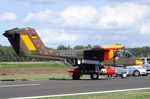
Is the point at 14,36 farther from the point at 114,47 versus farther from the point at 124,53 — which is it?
the point at 124,53

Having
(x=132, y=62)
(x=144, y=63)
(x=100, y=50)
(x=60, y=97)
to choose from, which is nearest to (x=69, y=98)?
(x=60, y=97)

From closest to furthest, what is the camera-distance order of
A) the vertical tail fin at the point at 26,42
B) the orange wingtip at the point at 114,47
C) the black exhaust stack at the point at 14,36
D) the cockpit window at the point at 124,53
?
the black exhaust stack at the point at 14,36, the vertical tail fin at the point at 26,42, the orange wingtip at the point at 114,47, the cockpit window at the point at 124,53

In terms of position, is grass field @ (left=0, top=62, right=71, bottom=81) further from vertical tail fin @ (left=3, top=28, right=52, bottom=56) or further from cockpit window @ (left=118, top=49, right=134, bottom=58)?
cockpit window @ (left=118, top=49, right=134, bottom=58)

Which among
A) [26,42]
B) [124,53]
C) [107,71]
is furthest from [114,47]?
[26,42]

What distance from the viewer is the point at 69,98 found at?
20031 millimetres

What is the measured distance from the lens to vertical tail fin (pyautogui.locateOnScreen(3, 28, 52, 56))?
127ft

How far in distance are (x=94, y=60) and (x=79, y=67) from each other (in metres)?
1.43

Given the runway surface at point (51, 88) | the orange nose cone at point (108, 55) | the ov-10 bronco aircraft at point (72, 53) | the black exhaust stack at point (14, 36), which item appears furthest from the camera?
the orange nose cone at point (108, 55)

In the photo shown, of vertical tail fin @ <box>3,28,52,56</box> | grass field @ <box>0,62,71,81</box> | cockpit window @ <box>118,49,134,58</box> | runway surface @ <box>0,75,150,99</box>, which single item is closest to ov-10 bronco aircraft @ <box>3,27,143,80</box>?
vertical tail fin @ <box>3,28,52,56</box>

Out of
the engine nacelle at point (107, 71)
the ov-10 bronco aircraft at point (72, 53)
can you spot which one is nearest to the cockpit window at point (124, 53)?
the ov-10 bronco aircraft at point (72, 53)

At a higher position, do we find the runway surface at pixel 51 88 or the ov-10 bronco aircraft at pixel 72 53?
the ov-10 bronco aircraft at pixel 72 53

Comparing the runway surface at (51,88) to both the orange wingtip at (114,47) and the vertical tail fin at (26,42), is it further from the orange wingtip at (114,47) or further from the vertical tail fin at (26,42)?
the orange wingtip at (114,47)

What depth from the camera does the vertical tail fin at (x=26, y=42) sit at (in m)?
38.7

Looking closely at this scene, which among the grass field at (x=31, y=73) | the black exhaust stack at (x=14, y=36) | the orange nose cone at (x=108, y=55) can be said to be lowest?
the grass field at (x=31, y=73)
